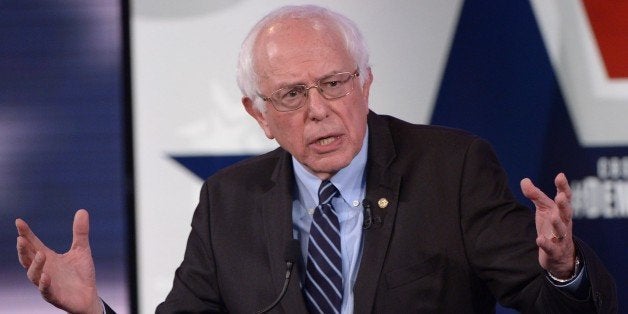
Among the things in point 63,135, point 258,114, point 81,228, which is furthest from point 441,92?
point 81,228

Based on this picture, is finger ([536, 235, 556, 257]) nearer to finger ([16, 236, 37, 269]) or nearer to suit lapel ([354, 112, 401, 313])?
suit lapel ([354, 112, 401, 313])

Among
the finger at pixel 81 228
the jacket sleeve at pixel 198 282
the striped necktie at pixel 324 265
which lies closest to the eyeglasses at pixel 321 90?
the striped necktie at pixel 324 265

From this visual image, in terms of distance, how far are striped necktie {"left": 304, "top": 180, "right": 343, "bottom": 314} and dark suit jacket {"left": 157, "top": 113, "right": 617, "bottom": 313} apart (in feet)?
0.16

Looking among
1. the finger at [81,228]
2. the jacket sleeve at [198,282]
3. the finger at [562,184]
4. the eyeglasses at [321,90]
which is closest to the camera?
the finger at [562,184]

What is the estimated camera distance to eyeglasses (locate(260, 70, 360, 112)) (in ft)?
8.38

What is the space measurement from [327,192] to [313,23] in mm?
442

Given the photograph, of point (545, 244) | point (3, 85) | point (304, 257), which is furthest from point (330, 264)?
point (3, 85)

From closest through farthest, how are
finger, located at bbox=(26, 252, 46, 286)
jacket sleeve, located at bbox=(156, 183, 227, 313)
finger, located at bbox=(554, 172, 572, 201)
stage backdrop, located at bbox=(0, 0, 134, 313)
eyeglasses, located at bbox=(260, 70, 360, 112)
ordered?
1. finger, located at bbox=(554, 172, 572, 201)
2. finger, located at bbox=(26, 252, 46, 286)
3. eyeglasses, located at bbox=(260, 70, 360, 112)
4. jacket sleeve, located at bbox=(156, 183, 227, 313)
5. stage backdrop, located at bbox=(0, 0, 134, 313)

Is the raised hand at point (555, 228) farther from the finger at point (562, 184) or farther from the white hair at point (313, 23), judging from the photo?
the white hair at point (313, 23)

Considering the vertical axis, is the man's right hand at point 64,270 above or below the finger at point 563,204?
below

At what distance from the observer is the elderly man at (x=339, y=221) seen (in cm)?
246

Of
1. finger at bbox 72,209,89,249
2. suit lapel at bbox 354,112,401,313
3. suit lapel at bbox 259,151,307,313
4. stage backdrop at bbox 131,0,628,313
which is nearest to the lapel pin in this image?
suit lapel at bbox 354,112,401,313

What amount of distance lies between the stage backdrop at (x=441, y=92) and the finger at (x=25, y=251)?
127 centimetres

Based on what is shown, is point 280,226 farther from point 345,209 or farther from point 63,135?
point 63,135
